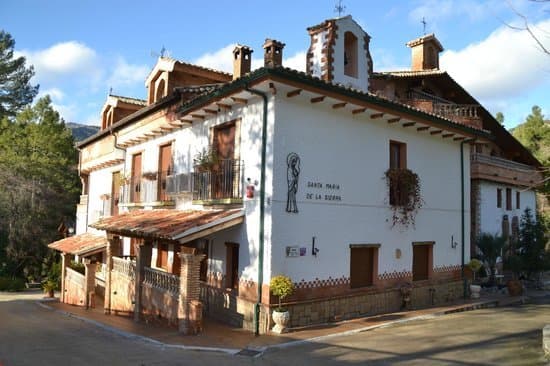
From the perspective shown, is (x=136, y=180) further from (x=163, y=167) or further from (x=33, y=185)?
(x=33, y=185)

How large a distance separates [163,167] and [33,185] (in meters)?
18.7

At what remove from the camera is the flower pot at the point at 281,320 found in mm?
10170

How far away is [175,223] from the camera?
11875 millimetres

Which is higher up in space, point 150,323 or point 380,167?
point 380,167

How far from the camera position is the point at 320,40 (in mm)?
14906

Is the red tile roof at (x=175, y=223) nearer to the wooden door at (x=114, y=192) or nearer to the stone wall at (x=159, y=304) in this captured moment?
the stone wall at (x=159, y=304)

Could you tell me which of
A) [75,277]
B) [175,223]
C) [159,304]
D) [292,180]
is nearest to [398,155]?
[292,180]

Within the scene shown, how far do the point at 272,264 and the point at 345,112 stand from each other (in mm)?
4819

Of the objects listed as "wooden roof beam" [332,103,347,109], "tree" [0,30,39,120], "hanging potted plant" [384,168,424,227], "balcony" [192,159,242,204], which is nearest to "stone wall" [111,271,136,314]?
"balcony" [192,159,242,204]

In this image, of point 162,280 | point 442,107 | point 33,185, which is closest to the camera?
point 162,280

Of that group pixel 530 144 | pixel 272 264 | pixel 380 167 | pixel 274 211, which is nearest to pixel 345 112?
pixel 380 167

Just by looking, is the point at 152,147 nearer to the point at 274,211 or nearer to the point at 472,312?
the point at 274,211

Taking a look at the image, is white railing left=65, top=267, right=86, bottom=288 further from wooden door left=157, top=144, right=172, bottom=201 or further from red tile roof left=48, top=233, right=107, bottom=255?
wooden door left=157, top=144, right=172, bottom=201

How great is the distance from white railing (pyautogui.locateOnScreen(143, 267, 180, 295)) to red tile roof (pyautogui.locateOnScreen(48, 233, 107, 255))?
6.76 m
